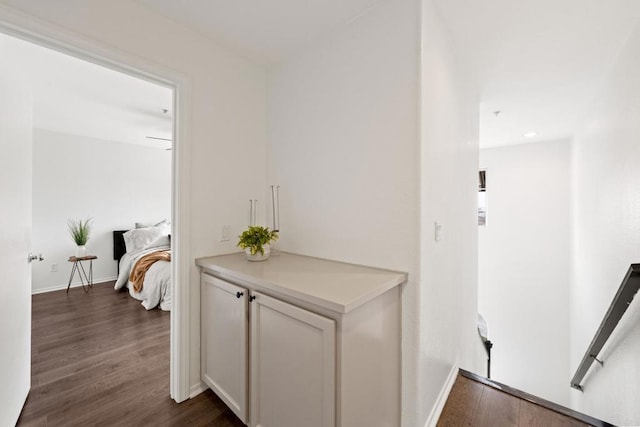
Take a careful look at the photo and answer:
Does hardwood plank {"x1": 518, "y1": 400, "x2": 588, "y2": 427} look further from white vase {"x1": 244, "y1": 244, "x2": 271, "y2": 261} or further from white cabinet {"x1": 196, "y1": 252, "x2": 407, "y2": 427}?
white vase {"x1": 244, "y1": 244, "x2": 271, "y2": 261}

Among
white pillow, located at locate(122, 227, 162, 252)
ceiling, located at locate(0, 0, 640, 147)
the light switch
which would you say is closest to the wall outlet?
ceiling, located at locate(0, 0, 640, 147)

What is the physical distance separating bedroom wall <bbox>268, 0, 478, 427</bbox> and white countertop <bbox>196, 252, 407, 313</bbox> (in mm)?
136

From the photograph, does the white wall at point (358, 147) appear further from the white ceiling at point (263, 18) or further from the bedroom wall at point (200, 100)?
the bedroom wall at point (200, 100)

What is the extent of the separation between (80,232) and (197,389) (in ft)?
12.7

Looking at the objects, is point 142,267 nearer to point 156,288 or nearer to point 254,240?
point 156,288

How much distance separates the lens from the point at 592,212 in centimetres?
267

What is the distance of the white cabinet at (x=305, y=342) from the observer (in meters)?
1.08

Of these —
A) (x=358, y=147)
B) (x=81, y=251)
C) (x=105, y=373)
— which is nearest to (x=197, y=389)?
(x=105, y=373)

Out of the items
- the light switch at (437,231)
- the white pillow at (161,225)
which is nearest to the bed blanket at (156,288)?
the white pillow at (161,225)

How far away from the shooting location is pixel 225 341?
158 centimetres

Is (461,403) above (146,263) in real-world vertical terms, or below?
below

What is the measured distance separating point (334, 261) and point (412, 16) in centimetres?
142

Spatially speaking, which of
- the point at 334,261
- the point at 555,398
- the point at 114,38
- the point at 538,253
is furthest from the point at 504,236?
the point at 114,38

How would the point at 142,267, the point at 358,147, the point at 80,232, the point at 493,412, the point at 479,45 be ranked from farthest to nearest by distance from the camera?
the point at 80,232 → the point at 142,267 → the point at 479,45 → the point at 493,412 → the point at 358,147
